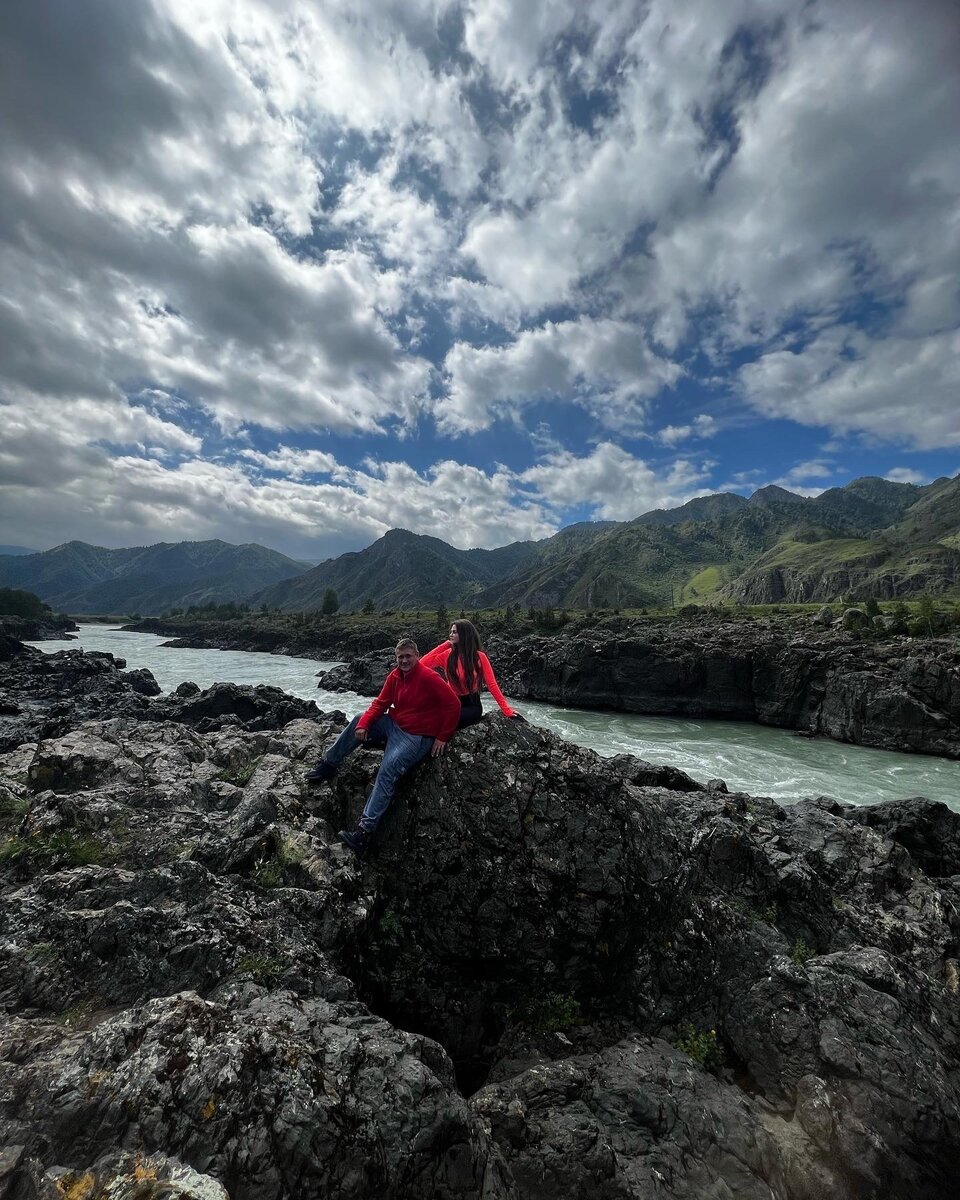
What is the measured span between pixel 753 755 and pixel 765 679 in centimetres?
1954

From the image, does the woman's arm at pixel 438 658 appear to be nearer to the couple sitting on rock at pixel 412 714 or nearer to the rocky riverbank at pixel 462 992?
the couple sitting on rock at pixel 412 714

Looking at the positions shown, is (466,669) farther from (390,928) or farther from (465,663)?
(390,928)

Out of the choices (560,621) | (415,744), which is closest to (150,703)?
(415,744)

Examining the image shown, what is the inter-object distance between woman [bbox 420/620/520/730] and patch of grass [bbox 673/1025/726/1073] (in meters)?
5.02

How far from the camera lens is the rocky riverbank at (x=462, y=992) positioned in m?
4.35

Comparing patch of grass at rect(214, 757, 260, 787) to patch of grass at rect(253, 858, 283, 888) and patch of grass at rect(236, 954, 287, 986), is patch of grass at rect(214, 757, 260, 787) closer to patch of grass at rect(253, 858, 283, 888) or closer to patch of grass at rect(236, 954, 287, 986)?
patch of grass at rect(253, 858, 283, 888)

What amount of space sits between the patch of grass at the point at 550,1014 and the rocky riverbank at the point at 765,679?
52.8 meters

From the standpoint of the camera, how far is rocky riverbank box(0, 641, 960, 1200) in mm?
4348

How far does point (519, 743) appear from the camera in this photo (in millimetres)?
9164

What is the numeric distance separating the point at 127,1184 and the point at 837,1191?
21.8 ft

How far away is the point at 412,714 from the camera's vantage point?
8.73 m

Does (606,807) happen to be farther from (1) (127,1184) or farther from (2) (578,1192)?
(1) (127,1184)

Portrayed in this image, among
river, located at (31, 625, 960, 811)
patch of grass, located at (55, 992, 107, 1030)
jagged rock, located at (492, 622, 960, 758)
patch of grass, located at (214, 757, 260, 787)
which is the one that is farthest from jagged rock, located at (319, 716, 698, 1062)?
jagged rock, located at (492, 622, 960, 758)

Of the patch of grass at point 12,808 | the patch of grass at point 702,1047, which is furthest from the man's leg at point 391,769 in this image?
the patch of grass at point 12,808
